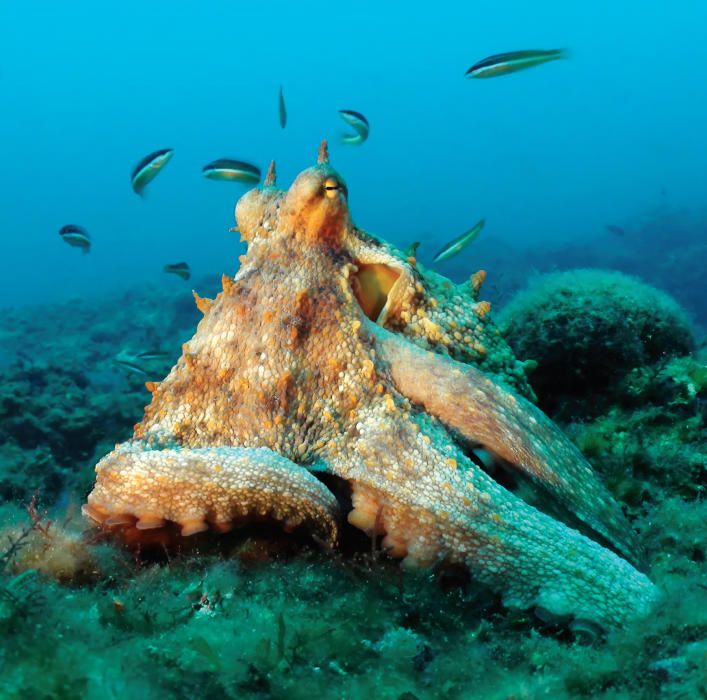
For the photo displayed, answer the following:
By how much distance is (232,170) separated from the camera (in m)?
A: 9.80

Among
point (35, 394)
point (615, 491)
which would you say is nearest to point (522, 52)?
point (615, 491)

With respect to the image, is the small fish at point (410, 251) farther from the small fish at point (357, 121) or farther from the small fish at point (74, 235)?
the small fish at point (74, 235)

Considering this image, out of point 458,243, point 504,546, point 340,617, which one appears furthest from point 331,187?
point 458,243

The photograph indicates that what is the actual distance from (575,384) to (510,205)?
340 ft

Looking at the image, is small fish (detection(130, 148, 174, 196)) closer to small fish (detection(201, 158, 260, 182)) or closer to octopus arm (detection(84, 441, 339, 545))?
small fish (detection(201, 158, 260, 182))

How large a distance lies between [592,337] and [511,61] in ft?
13.5

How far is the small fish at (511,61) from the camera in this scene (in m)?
7.81

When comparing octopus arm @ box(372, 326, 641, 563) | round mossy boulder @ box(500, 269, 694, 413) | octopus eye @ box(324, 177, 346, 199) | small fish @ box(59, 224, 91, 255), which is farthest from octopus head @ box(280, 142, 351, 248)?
small fish @ box(59, 224, 91, 255)

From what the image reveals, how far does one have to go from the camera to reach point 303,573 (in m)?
3.00

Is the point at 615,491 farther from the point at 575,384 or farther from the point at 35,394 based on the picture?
the point at 35,394

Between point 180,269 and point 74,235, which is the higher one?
point 180,269

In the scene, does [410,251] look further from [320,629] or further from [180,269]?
[180,269]

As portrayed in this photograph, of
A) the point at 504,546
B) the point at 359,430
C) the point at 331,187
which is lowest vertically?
the point at 504,546

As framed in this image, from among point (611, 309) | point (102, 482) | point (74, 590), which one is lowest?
point (74, 590)
